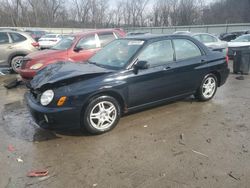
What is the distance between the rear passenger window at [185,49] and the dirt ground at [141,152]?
1199 mm

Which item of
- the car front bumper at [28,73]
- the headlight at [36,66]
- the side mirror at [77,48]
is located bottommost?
the car front bumper at [28,73]

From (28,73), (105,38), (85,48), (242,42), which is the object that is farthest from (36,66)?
(242,42)

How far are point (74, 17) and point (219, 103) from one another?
6165 centimetres

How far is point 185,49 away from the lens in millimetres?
5152

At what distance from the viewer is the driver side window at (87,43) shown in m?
7.48

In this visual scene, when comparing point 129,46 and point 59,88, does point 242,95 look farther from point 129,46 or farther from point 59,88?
point 59,88

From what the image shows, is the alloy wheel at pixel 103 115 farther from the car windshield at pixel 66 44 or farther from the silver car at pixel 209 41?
the silver car at pixel 209 41

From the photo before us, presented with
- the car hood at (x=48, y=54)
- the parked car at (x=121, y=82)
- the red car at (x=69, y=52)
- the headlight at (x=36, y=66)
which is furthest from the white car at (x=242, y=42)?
the headlight at (x=36, y=66)

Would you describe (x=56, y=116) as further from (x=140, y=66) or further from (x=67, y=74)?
(x=140, y=66)

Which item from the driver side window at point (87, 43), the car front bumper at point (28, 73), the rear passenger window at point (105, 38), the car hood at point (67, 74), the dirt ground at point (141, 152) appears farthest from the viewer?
the rear passenger window at point (105, 38)

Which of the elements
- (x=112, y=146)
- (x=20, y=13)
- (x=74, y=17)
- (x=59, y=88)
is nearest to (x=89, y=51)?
(x=59, y=88)

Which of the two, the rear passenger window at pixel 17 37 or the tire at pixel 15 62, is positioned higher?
the rear passenger window at pixel 17 37

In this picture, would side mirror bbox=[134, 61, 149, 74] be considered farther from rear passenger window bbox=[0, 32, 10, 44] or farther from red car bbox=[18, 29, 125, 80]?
rear passenger window bbox=[0, 32, 10, 44]

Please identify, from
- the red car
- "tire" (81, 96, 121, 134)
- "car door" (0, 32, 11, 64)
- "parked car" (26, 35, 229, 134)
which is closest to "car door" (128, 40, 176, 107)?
"parked car" (26, 35, 229, 134)
